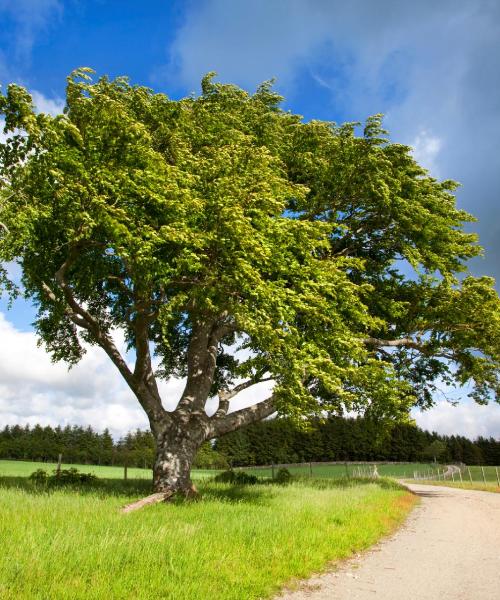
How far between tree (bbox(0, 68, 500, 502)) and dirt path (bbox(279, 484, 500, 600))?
4.66 metres

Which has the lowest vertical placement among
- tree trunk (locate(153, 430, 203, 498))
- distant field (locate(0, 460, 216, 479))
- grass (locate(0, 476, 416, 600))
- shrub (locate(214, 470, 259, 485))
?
distant field (locate(0, 460, 216, 479))

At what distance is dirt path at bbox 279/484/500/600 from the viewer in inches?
278

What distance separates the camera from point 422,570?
8.54 m

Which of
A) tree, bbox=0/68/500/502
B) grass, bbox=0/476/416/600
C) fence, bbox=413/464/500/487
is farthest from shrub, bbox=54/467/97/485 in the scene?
fence, bbox=413/464/500/487

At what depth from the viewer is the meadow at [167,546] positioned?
6.20 metres

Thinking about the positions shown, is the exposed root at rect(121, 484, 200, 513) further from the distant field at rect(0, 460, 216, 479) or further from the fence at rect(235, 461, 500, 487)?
the fence at rect(235, 461, 500, 487)

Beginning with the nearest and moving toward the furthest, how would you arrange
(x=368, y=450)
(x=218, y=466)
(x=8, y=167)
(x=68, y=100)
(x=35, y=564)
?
(x=35, y=564)
(x=8, y=167)
(x=68, y=100)
(x=218, y=466)
(x=368, y=450)

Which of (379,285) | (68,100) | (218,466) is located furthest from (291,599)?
(218,466)

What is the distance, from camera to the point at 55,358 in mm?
23172

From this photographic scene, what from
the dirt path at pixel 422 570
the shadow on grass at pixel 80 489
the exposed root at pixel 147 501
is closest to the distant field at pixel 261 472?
the shadow on grass at pixel 80 489

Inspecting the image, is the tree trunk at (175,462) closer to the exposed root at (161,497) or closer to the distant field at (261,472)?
the exposed root at (161,497)

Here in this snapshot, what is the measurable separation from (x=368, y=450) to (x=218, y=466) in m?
43.6

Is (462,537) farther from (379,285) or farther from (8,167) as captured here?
(8,167)

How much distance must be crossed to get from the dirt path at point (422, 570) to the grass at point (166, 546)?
1.70 ft
